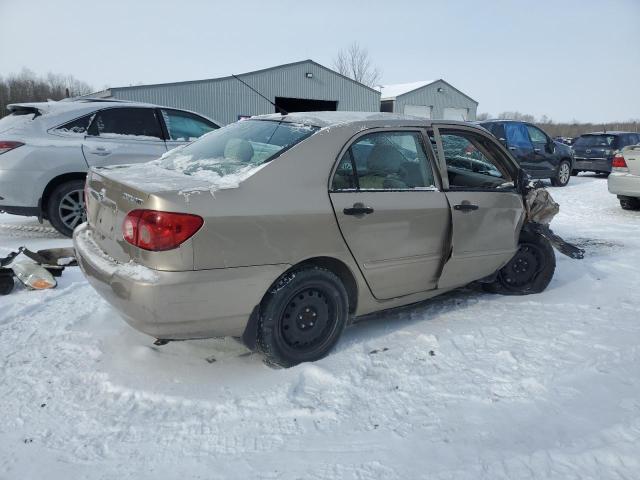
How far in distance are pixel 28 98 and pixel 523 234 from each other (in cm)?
6658

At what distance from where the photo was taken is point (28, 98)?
58.0m

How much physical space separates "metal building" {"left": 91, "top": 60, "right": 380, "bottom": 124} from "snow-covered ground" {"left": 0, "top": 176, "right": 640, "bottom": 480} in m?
17.6

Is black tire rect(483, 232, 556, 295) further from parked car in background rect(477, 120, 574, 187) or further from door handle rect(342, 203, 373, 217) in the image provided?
parked car in background rect(477, 120, 574, 187)

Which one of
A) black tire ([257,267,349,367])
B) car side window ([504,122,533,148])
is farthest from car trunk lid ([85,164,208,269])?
car side window ([504,122,533,148])

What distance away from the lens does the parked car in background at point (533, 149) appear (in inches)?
479

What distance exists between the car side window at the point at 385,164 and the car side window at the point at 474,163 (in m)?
0.51

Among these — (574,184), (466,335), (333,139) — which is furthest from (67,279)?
(574,184)

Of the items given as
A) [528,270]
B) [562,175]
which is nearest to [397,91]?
[562,175]

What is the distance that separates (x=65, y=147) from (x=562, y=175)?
12.3m

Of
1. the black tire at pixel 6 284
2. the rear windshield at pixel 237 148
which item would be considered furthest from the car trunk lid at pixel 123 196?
the black tire at pixel 6 284

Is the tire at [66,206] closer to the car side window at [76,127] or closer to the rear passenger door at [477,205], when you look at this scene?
the car side window at [76,127]

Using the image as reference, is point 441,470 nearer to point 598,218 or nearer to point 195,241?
point 195,241

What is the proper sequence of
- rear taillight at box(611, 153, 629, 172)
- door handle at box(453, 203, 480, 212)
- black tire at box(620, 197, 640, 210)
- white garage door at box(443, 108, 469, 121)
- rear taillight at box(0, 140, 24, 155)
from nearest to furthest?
1. door handle at box(453, 203, 480, 212)
2. rear taillight at box(0, 140, 24, 155)
3. rear taillight at box(611, 153, 629, 172)
4. black tire at box(620, 197, 640, 210)
5. white garage door at box(443, 108, 469, 121)

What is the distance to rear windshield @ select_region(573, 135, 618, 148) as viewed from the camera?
15.3 metres
